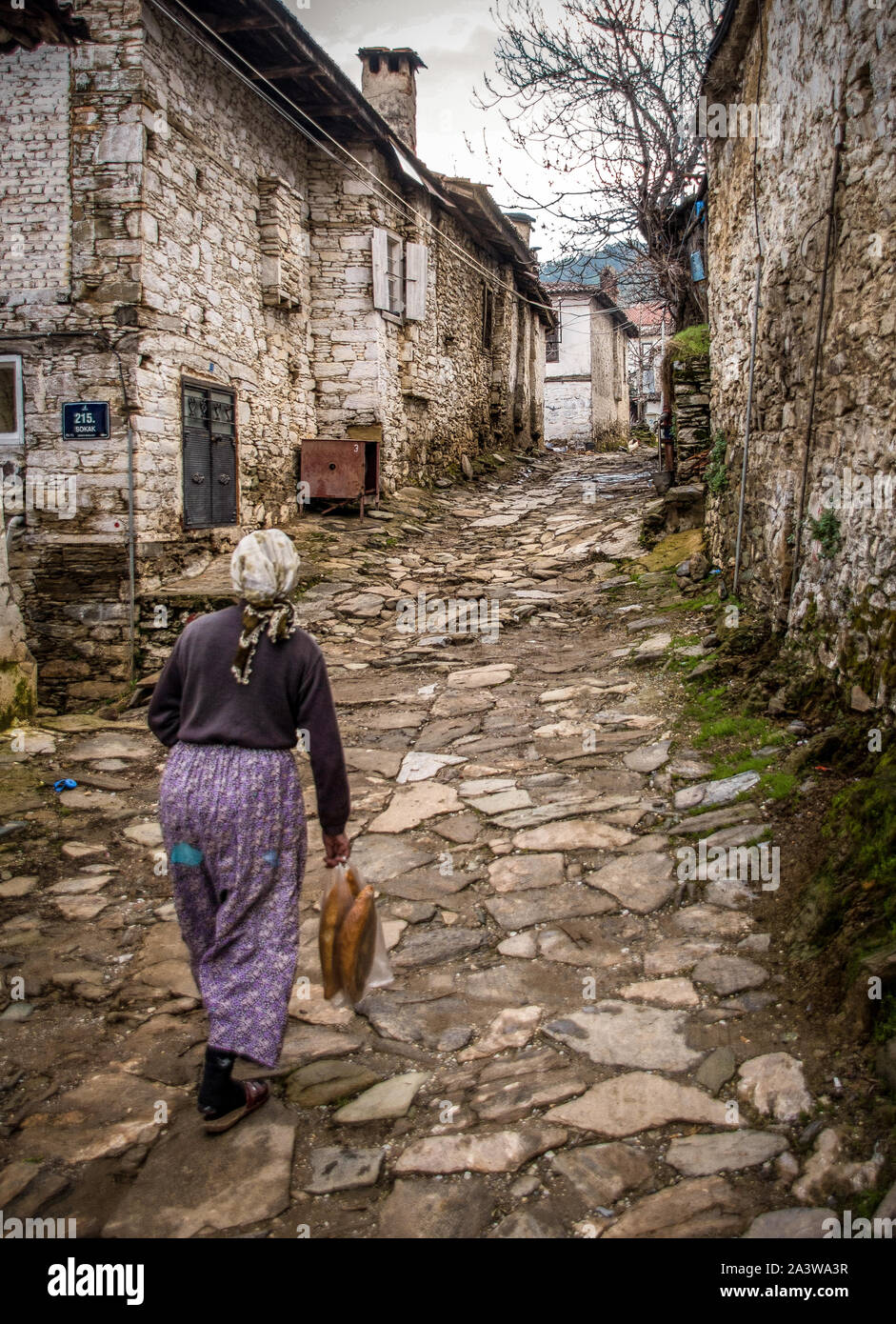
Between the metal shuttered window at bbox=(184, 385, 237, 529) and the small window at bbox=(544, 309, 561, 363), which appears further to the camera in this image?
the small window at bbox=(544, 309, 561, 363)

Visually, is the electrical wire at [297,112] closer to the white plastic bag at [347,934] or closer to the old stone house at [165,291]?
the old stone house at [165,291]

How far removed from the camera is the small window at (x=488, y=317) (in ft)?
64.2

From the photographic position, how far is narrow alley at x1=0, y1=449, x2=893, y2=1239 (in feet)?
7.78

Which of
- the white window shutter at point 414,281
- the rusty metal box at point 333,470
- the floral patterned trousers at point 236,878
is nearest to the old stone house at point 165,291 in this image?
the rusty metal box at point 333,470

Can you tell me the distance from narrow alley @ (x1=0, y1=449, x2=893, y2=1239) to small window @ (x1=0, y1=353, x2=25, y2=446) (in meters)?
2.98

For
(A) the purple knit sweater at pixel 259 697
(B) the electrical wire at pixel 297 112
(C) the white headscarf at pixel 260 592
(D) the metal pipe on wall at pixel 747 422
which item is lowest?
(A) the purple knit sweater at pixel 259 697

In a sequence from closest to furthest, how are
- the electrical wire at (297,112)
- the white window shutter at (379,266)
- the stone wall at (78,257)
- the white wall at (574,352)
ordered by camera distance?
the stone wall at (78,257)
the electrical wire at (297,112)
the white window shutter at (379,266)
the white wall at (574,352)

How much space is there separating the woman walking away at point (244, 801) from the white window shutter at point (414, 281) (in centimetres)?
1234

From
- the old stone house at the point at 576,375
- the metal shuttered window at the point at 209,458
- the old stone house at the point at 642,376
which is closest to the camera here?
the metal shuttered window at the point at 209,458

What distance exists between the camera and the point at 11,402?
8078 millimetres

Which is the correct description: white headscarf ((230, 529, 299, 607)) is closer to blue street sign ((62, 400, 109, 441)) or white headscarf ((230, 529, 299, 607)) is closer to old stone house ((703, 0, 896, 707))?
old stone house ((703, 0, 896, 707))

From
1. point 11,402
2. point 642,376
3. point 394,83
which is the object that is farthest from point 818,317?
point 642,376

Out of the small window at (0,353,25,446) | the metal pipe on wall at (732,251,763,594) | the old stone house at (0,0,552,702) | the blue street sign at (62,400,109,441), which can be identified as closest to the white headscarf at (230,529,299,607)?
the old stone house at (0,0,552,702)

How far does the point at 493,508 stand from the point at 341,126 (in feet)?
19.4
